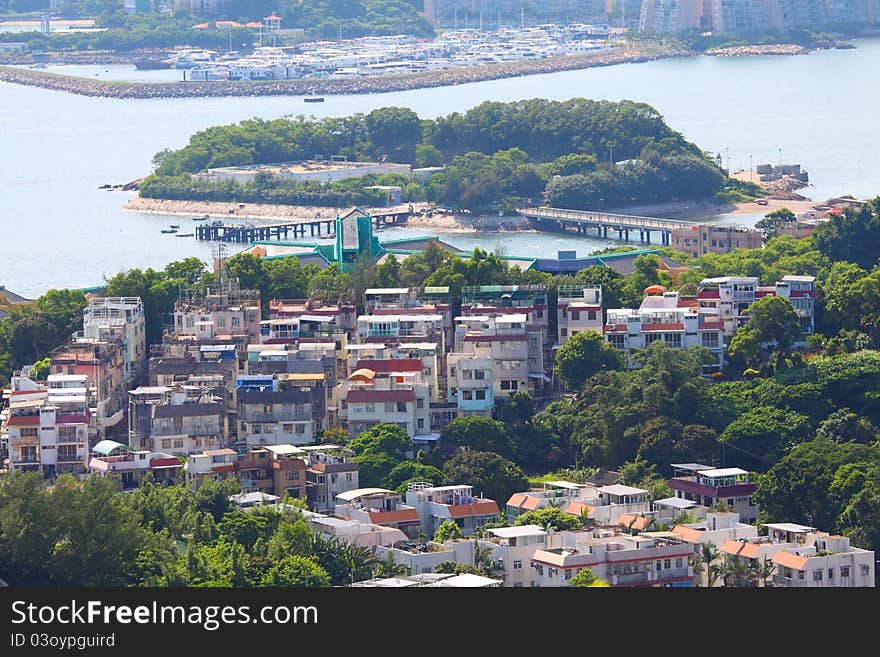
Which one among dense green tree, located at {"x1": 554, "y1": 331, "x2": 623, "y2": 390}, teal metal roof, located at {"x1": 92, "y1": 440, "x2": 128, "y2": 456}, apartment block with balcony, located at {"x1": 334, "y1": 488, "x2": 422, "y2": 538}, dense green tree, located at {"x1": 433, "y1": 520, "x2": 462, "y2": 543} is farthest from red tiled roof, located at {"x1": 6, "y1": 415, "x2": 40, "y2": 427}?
dense green tree, located at {"x1": 554, "y1": 331, "x2": 623, "y2": 390}

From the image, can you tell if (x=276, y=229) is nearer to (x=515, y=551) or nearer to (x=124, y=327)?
(x=124, y=327)

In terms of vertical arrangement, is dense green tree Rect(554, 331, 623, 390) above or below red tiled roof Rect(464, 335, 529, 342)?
below

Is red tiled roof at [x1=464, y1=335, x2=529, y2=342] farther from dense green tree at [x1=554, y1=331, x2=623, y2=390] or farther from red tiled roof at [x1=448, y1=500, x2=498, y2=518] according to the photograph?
red tiled roof at [x1=448, y1=500, x2=498, y2=518]

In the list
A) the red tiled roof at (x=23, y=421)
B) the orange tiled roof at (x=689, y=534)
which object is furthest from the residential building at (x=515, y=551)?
the red tiled roof at (x=23, y=421)

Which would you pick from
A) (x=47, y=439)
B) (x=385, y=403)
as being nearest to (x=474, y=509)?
(x=385, y=403)

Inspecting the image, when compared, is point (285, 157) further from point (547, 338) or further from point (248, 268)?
point (547, 338)

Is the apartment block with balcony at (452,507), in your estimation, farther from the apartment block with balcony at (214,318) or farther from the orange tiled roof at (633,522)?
the apartment block with balcony at (214,318)
